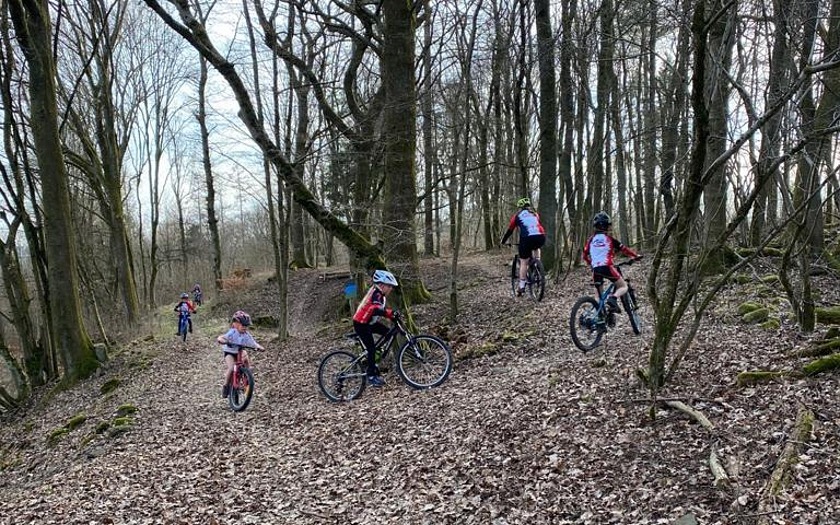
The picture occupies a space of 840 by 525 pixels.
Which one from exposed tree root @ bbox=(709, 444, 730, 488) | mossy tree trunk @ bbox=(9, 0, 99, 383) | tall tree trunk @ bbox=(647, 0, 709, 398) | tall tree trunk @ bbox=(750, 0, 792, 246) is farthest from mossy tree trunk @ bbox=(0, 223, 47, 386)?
tall tree trunk @ bbox=(750, 0, 792, 246)

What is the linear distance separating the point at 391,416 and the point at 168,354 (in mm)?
9572

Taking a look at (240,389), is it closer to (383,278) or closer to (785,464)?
(383,278)

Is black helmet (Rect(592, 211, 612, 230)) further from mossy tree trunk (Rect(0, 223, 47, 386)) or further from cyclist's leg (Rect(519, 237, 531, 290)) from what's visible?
mossy tree trunk (Rect(0, 223, 47, 386))

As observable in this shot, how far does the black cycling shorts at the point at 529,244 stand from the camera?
32.2 ft

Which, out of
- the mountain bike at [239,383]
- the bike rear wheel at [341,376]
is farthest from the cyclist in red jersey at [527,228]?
the mountain bike at [239,383]

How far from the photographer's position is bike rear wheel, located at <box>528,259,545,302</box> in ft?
34.7

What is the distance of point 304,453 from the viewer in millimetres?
6652

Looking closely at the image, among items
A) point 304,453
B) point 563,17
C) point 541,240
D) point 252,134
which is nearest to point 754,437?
point 304,453

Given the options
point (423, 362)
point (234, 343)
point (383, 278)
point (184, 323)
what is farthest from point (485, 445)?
point (184, 323)

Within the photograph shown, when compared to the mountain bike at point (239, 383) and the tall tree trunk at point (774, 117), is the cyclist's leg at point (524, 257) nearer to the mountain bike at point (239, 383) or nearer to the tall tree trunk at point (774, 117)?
the tall tree trunk at point (774, 117)

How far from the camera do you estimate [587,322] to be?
25.0ft

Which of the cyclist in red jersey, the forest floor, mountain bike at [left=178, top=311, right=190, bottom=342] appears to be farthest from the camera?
mountain bike at [left=178, top=311, right=190, bottom=342]

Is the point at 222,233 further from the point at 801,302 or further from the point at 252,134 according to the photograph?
the point at 801,302

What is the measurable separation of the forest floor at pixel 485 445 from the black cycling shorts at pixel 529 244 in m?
1.19
